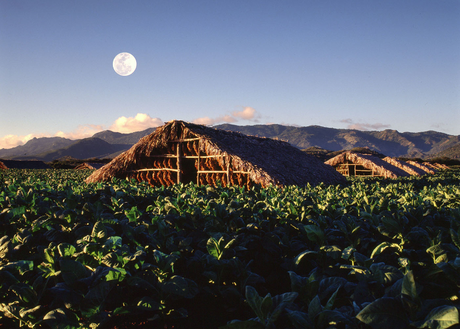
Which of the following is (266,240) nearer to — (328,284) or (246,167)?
(328,284)

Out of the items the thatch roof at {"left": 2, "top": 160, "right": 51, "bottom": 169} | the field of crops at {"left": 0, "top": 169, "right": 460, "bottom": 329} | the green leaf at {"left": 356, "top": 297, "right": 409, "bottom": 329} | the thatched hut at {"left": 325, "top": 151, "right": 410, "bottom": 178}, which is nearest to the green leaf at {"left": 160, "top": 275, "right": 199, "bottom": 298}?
the field of crops at {"left": 0, "top": 169, "right": 460, "bottom": 329}

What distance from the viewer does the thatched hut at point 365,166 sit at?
89.3 feet

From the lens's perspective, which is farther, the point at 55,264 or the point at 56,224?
the point at 56,224

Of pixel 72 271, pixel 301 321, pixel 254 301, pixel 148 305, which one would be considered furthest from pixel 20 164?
pixel 301 321

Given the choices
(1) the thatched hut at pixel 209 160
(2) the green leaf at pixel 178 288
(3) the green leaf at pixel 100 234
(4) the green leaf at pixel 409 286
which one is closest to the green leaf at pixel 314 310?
(4) the green leaf at pixel 409 286

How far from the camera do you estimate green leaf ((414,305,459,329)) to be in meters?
0.82

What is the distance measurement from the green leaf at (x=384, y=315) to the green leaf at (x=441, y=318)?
5 centimetres

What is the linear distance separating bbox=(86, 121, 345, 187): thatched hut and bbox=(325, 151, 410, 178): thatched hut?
14309mm

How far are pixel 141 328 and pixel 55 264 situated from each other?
60 cm

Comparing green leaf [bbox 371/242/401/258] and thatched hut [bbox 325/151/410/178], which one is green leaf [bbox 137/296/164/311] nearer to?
green leaf [bbox 371/242/401/258]

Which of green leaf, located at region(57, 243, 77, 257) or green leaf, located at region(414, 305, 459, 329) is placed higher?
green leaf, located at region(57, 243, 77, 257)

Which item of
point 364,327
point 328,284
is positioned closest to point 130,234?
point 328,284

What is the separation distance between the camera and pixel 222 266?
5.32 feet

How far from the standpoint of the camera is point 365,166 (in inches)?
1121
